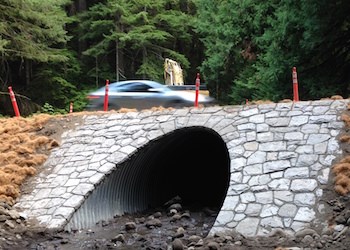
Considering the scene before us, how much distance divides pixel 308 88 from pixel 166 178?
15.9 ft

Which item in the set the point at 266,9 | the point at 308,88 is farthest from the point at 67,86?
the point at 308,88

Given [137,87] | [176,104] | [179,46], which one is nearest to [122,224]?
[176,104]

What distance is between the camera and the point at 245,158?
9273 millimetres

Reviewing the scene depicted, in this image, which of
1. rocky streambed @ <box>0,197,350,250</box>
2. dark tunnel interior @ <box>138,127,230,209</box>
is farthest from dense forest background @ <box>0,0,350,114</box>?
rocky streambed @ <box>0,197,350,250</box>

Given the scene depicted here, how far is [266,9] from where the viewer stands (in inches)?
622

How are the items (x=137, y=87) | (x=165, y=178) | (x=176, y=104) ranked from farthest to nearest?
(x=137, y=87), (x=176, y=104), (x=165, y=178)

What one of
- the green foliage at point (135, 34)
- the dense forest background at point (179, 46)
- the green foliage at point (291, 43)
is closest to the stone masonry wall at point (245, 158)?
the green foliage at point (291, 43)

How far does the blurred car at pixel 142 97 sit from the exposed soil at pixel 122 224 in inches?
114

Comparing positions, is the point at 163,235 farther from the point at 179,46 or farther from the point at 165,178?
the point at 179,46

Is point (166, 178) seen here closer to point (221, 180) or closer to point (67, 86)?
point (221, 180)

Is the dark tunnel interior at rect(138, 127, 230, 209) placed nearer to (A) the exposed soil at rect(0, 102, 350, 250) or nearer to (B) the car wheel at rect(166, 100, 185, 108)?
(A) the exposed soil at rect(0, 102, 350, 250)

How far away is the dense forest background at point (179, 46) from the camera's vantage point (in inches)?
540

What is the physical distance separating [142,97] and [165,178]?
133 inches

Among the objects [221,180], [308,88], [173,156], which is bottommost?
[221,180]
